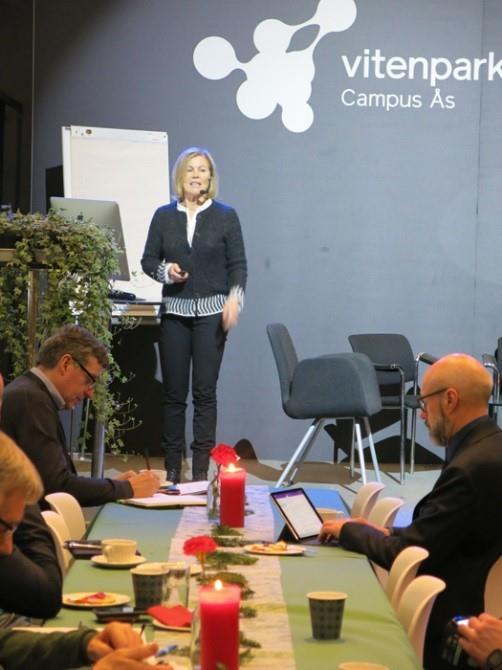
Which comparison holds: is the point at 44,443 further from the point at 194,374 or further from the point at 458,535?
the point at 194,374

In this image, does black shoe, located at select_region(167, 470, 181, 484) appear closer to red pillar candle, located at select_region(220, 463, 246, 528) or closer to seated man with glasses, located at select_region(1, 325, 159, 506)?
seated man with glasses, located at select_region(1, 325, 159, 506)

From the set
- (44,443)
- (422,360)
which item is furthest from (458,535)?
(422,360)

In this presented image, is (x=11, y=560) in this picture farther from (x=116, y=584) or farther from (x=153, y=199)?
(x=153, y=199)

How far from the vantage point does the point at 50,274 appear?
525cm

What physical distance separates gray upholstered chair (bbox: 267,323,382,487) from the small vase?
3311 millimetres

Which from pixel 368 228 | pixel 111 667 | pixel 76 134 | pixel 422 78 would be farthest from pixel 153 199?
pixel 111 667

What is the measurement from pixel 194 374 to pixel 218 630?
4.73 m

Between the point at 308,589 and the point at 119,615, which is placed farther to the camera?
the point at 308,589

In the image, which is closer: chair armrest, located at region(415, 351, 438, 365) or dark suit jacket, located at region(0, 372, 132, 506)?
dark suit jacket, located at region(0, 372, 132, 506)

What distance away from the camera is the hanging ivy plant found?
5234 mm

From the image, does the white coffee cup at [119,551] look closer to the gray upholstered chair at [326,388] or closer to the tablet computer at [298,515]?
the tablet computer at [298,515]

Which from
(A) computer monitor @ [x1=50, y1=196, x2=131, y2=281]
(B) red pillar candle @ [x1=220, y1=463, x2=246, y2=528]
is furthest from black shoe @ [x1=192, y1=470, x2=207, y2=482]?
(B) red pillar candle @ [x1=220, y1=463, x2=246, y2=528]

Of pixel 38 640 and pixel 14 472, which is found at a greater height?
pixel 14 472

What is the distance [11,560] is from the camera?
2.54m
